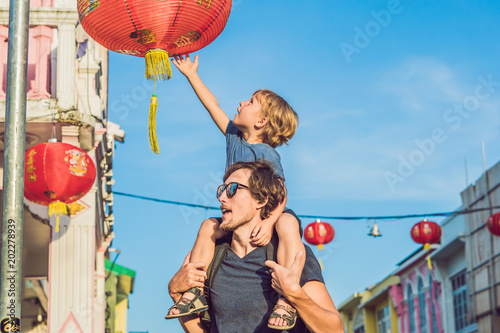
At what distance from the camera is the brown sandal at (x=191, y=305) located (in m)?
4.26

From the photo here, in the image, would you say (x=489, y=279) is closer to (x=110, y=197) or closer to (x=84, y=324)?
(x=110, y=197)

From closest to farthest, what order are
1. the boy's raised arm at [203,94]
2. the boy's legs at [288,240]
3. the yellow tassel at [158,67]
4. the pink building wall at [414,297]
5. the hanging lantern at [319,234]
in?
the boy's legs at [288,240] < the boy's raised arm at [203,94] < the yellow tassel at [158,67] < the hanging lantern at [319,234] < the pink building wall at [414,297]

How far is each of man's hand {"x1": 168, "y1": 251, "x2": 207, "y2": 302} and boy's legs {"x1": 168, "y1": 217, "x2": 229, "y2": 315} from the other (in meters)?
0.15

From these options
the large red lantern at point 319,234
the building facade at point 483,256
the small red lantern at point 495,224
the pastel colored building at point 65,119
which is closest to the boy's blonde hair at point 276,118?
the pastel colored building at point 65,119

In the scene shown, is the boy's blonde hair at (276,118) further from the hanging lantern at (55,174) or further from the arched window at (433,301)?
the arched window at (433,301)

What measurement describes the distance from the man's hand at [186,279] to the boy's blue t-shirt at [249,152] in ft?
2.83

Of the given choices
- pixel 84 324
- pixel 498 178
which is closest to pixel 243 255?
pixel 84 324

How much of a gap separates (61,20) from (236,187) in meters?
9.50

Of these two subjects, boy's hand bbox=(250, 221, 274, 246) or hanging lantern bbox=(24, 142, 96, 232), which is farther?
hanging lantern bbox=(24, 142, 96, 232)

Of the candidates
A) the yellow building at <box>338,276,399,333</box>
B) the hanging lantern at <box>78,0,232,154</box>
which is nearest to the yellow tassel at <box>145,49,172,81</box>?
the hanging lantern at <box>78,0,232,154</box>

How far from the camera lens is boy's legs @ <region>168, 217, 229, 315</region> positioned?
181 inches

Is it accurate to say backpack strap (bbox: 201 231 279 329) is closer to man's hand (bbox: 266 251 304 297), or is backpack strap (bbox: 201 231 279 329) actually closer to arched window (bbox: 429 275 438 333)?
man's hand (bbox: 266 251 304 297)

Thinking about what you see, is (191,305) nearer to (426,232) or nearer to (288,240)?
(288,240)

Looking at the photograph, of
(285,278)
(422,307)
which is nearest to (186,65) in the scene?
(285,278)
